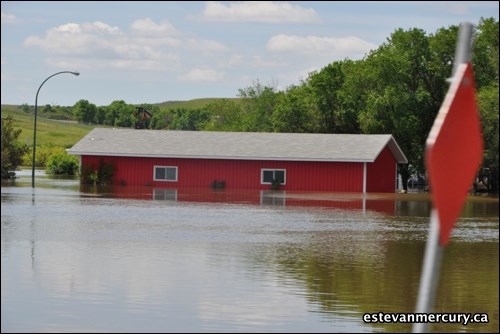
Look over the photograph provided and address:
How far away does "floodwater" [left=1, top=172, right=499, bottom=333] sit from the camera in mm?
12109

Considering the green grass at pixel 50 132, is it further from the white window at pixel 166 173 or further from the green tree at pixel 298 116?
the white window at pixel 166 173

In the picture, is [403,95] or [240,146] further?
[403,95]

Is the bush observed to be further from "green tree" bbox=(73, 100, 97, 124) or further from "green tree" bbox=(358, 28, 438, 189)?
"green tree" bbox=(73, 100, 97, 124)

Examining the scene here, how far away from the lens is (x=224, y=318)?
12.1 metres

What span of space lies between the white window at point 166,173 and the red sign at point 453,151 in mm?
55018

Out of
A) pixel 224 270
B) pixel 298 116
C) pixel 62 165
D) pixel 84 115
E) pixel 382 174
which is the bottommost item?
pixel 224 270

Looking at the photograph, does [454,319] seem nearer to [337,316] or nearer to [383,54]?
[337,316]

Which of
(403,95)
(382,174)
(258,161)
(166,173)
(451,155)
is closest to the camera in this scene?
(451,155)

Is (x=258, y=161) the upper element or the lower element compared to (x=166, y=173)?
upper

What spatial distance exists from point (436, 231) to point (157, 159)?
5553 cm

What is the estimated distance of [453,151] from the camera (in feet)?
16.1

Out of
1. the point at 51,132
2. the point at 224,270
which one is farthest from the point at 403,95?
the point at 51,132

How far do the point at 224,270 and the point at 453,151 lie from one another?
12.7m

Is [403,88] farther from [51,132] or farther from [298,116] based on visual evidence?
[51,132]
